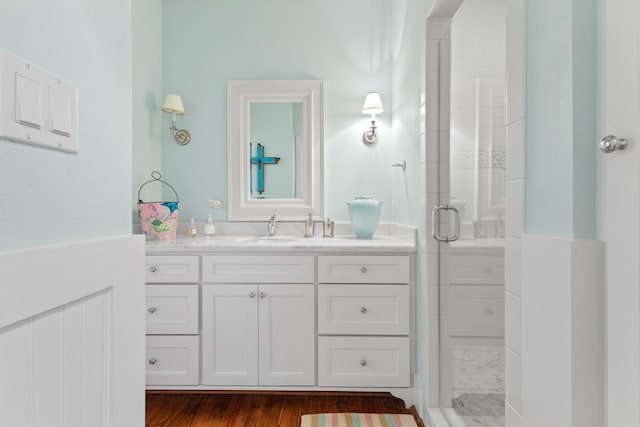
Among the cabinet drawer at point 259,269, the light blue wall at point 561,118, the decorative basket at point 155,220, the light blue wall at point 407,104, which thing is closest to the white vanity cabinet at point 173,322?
the cabinet drawer at point 259,269

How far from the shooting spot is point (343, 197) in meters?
2.74

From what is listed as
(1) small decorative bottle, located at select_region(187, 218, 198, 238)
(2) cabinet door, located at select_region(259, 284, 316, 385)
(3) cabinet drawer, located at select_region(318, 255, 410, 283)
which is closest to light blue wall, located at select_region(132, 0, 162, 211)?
(1) small decorative bottle, located at select_region(187, 218, 198, 238)

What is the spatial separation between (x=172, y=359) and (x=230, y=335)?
327 mm

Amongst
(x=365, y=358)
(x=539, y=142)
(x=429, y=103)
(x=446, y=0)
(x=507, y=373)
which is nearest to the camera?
(x=539, y=142)

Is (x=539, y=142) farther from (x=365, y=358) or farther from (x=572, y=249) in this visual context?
(x=365, y=358)

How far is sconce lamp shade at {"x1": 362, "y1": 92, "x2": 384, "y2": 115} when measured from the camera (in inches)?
101

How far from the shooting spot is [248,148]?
8.96ft

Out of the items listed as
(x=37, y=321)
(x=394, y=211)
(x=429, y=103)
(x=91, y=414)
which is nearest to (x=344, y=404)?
(x=394, y=211)

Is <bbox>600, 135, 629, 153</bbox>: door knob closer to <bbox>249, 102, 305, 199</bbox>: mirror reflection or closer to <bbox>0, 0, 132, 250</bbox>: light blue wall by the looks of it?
<bbox>0, 0, 132, 250</bbox>: light blue wall

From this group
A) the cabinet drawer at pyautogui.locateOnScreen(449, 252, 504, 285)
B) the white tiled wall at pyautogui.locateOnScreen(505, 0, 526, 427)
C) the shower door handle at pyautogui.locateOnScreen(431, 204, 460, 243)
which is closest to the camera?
the white tiled wall at pyautogui.locateOnScreen(505, 0, 526, 427)

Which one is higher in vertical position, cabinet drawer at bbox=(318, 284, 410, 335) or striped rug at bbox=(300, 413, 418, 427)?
cabinet drawer at bbox=(318, 284, 410, 335)

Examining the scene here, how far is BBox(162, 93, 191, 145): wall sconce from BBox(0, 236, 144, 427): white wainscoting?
6.70 ft

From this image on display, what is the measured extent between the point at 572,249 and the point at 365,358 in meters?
1.54

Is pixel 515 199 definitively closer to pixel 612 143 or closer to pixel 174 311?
pixel 612 143
